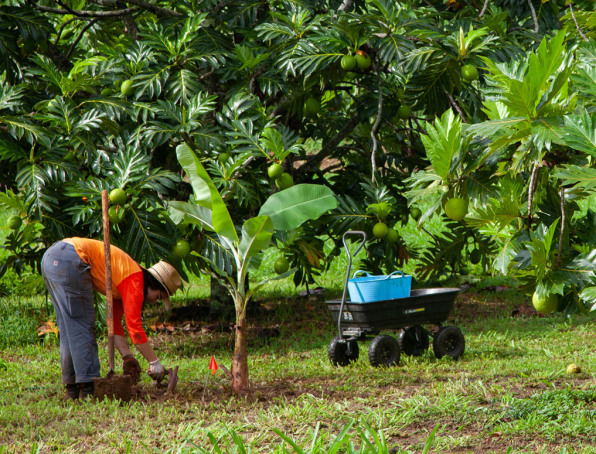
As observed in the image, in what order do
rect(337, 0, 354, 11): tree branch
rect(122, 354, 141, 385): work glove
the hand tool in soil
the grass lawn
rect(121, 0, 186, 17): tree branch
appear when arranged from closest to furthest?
1. the grass lawn
2. the hand tool in soil
3. rect(122, 354, 141, 385): work glove
4. rect(121, 0, 186, 17): tree branch
5. rect(337, 0, 354, 11): tree branch

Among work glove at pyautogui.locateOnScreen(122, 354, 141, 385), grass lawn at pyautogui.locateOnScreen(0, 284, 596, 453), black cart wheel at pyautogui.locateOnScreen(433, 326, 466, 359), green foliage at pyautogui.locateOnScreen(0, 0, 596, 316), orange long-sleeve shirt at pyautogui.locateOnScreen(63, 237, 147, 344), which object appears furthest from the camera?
black cart wheel at pyautogui.locateOnScreen(433, 326, 466, 359)

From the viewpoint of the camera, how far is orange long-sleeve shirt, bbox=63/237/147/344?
4.63 meters

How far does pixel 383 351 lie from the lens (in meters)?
5.31

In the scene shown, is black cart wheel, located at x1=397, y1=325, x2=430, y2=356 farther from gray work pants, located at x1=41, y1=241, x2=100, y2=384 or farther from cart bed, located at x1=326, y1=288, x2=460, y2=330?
gray work pants, located at x1=41, y1=241, x2=100, y2=384

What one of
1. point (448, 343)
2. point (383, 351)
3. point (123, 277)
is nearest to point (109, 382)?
point (123, 277)

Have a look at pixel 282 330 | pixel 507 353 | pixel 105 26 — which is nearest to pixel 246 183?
pixel 282 330

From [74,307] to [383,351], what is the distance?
2.34 meters

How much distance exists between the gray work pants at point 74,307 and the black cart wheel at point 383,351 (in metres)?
2.05

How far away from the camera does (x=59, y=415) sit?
4.30 metres

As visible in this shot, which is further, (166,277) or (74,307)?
(166,277)

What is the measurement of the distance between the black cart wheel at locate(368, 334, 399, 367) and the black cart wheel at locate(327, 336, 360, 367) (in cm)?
24

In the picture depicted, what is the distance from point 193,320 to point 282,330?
1084 mm

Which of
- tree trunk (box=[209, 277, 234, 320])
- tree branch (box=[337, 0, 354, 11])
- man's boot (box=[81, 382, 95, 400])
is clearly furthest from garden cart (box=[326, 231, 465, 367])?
tree branch (box=[337, 0, 354, 11])

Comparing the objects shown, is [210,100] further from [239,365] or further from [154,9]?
[239,365]
